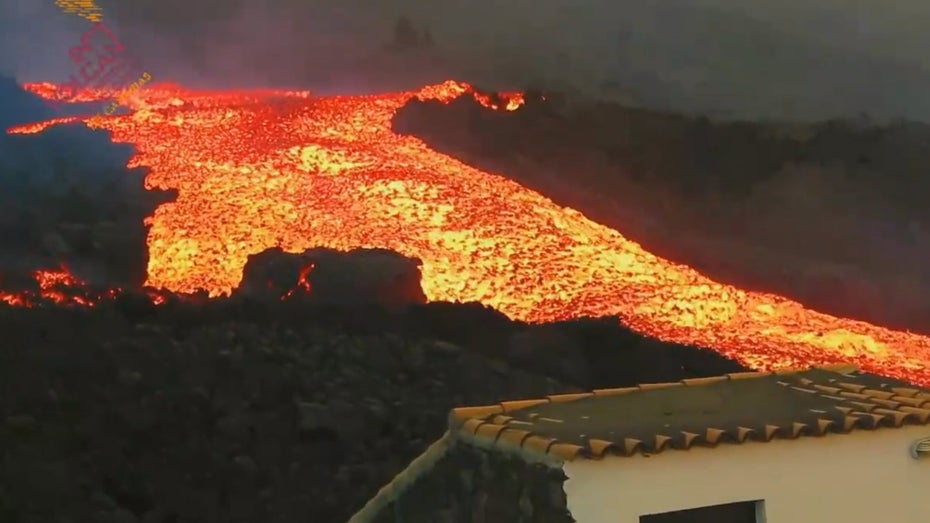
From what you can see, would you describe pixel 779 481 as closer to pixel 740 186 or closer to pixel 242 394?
pixel 242 394

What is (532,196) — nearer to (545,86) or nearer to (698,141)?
(545,86)

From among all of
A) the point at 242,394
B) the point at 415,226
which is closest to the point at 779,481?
the point at 242,394

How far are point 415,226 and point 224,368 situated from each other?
1.40 m

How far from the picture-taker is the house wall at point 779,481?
3.49 metres

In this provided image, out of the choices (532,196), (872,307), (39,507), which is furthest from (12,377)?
(872,307)

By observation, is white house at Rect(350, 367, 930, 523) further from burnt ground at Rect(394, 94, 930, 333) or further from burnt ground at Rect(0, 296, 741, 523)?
burnt ground at Rect(394, 94, 930, 333)

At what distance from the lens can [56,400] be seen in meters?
5.53

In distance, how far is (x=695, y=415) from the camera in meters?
4.00

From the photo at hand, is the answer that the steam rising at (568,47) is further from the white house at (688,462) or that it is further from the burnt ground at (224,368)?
the white house at (688,462)

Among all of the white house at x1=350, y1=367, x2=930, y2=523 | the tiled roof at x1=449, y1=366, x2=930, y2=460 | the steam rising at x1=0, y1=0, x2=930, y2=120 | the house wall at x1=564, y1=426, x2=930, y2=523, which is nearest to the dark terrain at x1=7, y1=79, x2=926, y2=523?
the steam rising at x1=0, y1=0, x2=930, y2=120

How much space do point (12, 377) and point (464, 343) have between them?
2.30 metres

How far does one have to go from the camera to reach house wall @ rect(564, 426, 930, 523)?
349 cm

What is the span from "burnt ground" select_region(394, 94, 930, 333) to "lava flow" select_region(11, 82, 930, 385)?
0.12 metres

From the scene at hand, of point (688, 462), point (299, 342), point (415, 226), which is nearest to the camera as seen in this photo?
point (688, 462)
